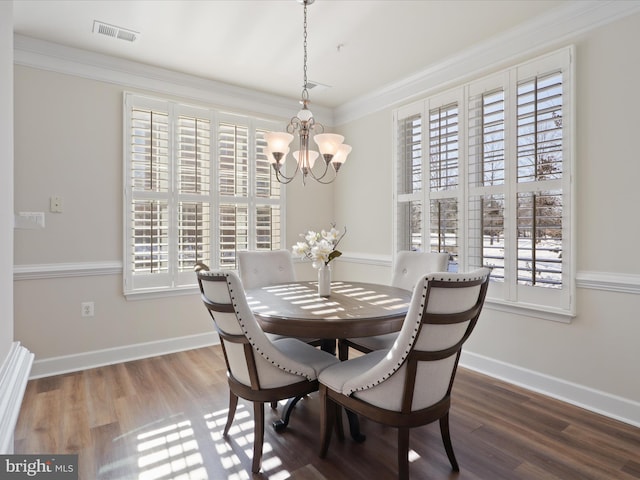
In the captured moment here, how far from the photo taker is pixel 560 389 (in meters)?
2.66

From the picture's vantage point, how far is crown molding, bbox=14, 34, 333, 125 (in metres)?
3.02

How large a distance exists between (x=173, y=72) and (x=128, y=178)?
112 cm

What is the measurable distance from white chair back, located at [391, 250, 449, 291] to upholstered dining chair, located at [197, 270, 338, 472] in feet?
3.99

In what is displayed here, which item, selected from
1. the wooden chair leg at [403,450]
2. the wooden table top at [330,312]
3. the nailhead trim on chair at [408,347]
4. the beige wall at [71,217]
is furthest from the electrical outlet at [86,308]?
the wooden chair leg at [403,450]

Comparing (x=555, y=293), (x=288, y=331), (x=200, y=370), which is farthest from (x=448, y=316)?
(x=200, y=370)

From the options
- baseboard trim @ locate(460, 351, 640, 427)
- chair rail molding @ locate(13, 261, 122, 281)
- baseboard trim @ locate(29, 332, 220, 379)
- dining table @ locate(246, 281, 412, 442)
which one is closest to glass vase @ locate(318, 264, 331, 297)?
dining table @ locate(246, 281, 412, 442)

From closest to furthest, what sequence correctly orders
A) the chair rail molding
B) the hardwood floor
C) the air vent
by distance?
the hardwood floor
the air vent
the chair rail molding

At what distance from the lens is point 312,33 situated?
2.88 metres

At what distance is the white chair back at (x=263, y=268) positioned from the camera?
10.1ft

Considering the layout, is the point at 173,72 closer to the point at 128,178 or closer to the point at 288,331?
the point at 128,178

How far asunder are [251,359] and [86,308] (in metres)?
2.24

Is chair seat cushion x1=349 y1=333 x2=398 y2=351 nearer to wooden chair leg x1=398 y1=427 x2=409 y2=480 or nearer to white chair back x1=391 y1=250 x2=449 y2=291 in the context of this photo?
white chair back x1=391 y1=250 x2=449 y2=291

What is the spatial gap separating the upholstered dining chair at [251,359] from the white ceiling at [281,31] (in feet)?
6.41

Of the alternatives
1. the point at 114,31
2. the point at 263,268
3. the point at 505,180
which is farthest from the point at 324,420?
the point at 114,31
